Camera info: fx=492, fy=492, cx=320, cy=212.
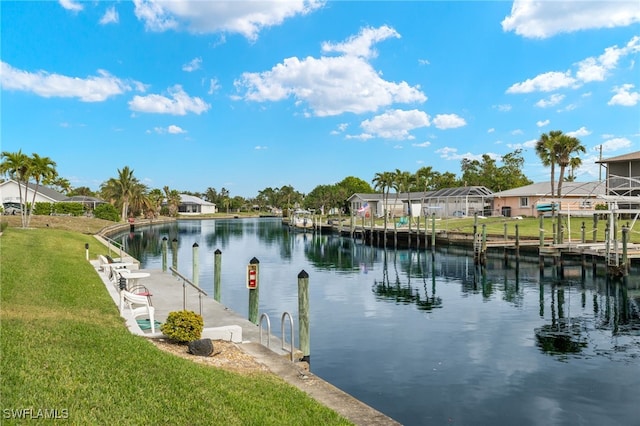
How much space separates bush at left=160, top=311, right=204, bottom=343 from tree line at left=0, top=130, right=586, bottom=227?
41255mm

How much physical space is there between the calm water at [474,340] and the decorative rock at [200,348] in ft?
12.5

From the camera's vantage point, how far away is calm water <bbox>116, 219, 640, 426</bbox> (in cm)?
1152

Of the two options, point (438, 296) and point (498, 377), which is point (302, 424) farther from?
point (438, 296)

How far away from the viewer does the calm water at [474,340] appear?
37.8ft

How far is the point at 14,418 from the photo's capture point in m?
5.77

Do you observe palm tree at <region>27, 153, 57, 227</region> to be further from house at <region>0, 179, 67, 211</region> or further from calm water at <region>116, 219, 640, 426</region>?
house at <region>0, 179, 67, 211</region>

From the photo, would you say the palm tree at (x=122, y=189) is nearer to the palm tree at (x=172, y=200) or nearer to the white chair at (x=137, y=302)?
the palm tree at (x=172, y=200)

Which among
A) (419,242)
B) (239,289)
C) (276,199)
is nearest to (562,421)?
(239,289)

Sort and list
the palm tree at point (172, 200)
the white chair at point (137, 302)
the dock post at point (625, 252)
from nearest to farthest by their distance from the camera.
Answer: the white chair at point (137, 302) → the dock post at point (625, 252) → the palm tree at point (172, 200)

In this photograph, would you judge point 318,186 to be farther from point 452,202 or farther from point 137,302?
point 137,302

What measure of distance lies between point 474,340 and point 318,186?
A: 137 m

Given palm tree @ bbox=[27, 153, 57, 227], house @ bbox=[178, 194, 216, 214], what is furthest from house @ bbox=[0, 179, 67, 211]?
house @ bbox=[178, 194, 216, 214]

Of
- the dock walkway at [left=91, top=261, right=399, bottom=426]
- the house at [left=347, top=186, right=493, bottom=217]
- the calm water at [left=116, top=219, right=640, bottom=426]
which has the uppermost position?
the house at [left=347, top=186, right=493, bottom=217]

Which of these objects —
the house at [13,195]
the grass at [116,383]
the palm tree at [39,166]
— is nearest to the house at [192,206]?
the house at [13,195]
